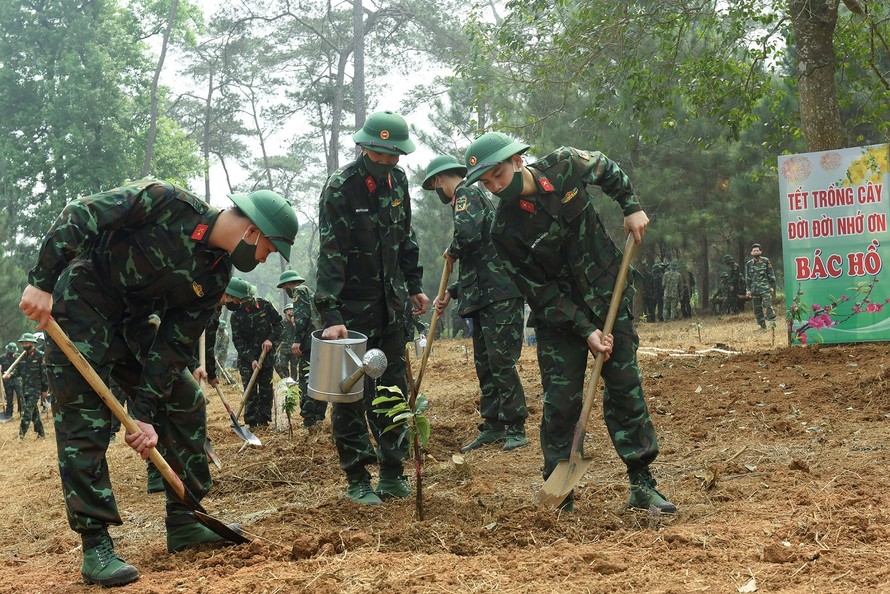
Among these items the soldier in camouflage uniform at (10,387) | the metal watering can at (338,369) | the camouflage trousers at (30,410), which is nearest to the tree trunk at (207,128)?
the soldier in camouflage uniform at (10,387)

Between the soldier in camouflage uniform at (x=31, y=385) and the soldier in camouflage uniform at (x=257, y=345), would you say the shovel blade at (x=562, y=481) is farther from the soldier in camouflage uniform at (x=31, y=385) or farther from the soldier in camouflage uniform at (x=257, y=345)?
the soldier in camouflage uniform at (x=31, y=385)

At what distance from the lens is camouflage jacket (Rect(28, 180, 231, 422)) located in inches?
151

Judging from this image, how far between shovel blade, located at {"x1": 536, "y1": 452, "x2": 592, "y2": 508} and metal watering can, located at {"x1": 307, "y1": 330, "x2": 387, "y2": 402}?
1.10m

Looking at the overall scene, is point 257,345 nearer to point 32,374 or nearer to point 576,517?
point 32,374

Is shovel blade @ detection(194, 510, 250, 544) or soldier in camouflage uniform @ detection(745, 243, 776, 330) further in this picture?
soldier in camouflage uniform @ detection(745, 243, 776, 330)

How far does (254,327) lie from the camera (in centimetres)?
1072

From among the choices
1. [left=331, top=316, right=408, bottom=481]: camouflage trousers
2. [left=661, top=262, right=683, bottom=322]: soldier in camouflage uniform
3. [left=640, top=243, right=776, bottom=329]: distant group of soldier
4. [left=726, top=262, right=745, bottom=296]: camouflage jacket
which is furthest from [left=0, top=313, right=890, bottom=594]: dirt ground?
[left=661, top=262, right=683, bottom=322]: soldier in camouflage uniform

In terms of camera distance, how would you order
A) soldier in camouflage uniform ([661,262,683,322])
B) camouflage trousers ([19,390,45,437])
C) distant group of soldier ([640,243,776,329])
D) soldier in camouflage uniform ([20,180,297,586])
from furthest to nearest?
soldier in camouflage uniform ([661,262,683,322]) < distant group of soldier ([640,243,776,329]) < camouflage trousers ([19,390,45,437]) < soldier in camouflage uniform ([20,180,297,586])

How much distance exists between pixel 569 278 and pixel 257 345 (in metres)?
6.85

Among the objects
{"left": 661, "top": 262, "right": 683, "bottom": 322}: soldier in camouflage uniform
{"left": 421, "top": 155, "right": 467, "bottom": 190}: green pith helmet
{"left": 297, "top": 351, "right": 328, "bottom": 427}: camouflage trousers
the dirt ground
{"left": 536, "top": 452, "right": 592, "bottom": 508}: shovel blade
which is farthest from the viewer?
{"left": 661, "top": 262, "right": 683, "bottom": 322}: soldier in camouflage uniform

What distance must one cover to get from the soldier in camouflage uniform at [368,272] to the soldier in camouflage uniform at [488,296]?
1342 mm

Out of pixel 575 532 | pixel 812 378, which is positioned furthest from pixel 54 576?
pixel 812 378

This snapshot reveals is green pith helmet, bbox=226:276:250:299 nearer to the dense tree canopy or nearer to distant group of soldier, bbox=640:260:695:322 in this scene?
the dense tree canopy

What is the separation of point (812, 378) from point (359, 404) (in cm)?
454
